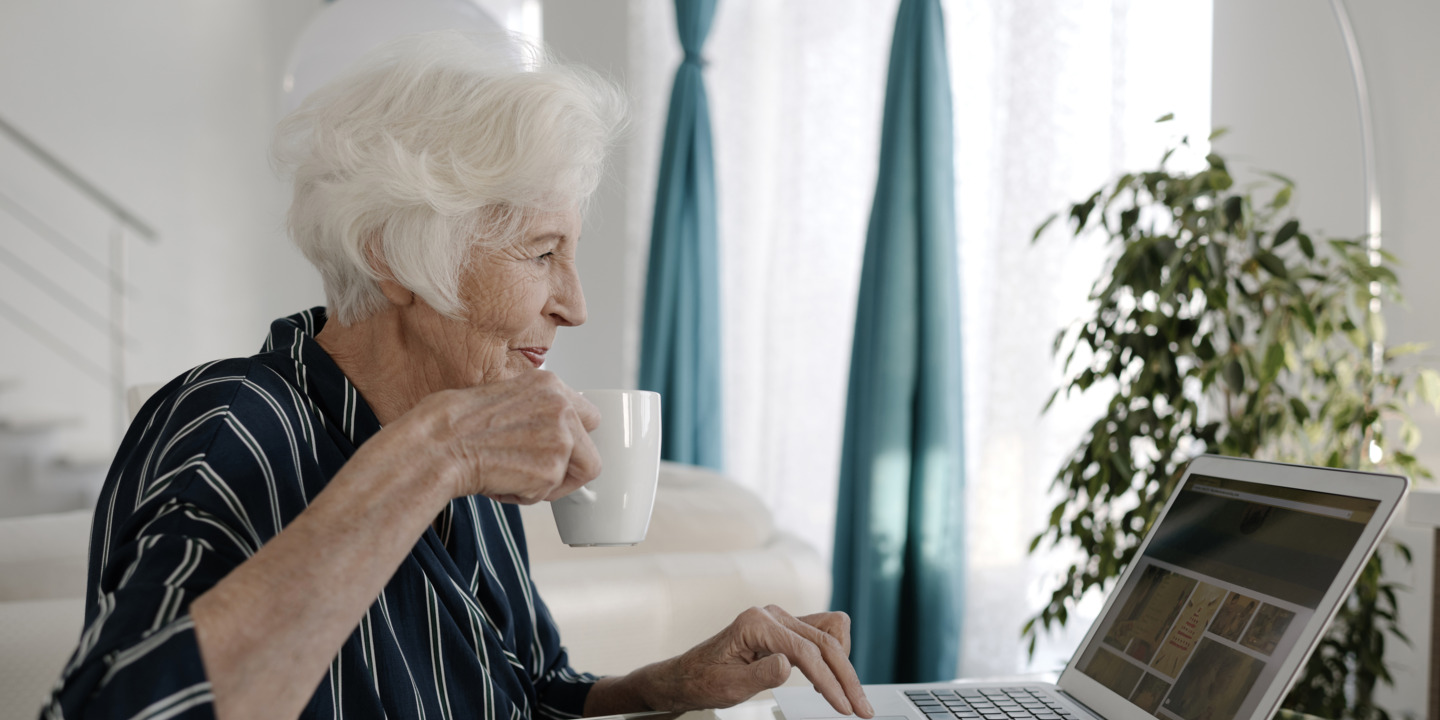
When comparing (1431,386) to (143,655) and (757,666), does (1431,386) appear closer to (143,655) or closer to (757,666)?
(757,666)

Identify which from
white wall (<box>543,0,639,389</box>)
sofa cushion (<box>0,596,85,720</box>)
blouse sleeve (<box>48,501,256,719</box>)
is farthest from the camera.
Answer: white wall (<box>543,0,639,389</box>)

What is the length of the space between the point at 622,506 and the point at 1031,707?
37 cm

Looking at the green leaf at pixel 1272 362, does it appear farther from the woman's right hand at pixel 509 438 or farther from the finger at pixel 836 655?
the woman's right hand at pixel 509 438

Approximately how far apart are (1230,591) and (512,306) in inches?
24.2

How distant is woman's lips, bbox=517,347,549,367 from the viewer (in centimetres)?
92

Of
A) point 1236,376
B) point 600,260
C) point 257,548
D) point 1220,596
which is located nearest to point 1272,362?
point 1236,376

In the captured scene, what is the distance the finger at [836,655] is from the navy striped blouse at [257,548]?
275mm

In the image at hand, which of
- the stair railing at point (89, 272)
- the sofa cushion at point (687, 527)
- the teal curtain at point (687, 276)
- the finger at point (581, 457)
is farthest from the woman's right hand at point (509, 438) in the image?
the stair railing at point (89, 272)

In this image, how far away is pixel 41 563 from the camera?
1.24 metres

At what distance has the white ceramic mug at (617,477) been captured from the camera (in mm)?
750

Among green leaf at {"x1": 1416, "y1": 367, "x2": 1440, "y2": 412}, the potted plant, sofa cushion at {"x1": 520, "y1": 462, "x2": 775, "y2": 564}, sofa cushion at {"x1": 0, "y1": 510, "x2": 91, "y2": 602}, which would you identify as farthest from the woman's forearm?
green leaf at {"x1": 1416, "y1": 367, "x2": 1440, "y2": 412}

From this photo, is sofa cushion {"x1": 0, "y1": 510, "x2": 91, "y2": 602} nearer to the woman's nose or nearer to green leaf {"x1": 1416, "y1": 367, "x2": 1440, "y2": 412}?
the woman's nose

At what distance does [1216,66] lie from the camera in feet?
7.95

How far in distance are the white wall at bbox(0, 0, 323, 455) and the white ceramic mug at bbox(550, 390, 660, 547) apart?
416 centimetres
